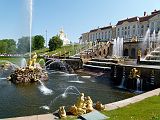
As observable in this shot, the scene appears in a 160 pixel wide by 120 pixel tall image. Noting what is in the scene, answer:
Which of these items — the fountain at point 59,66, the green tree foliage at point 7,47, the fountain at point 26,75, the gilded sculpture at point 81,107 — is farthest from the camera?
the green tree foliage at point 7,47

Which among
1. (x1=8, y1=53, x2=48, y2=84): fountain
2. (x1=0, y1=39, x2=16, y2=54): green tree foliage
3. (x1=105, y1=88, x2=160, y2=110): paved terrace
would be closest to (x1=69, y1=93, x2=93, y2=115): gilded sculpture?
(x1=105, y1=88, x2=160, y2=110): paved terrace

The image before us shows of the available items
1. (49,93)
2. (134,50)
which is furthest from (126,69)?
(134,50)

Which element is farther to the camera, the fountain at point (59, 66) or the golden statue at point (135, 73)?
the fountain at point (59, 66)

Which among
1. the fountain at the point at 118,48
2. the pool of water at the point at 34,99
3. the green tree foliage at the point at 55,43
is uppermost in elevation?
the green tree foliage at the point at 55,43

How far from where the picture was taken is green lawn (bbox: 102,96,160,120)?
449 inches

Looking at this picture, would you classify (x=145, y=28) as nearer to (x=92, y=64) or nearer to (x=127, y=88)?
(x=92, y=64)

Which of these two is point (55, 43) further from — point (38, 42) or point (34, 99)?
point (34, 99)

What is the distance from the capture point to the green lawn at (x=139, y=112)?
1141 centimetres

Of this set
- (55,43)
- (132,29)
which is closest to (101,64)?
(132,29)

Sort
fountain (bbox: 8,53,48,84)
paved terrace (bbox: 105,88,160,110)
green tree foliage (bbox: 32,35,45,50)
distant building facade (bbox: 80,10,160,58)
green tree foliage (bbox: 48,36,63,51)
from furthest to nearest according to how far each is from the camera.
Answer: green tree foliage (bbox: 32,35,45,50) → green tree foliage (bbox: 48,36,63,51) → distant building facade (bbox: 80,10,160,58) → fountain (bbox: 8,53,48,84) → paved terrace (bbox: 105,88,160,110)

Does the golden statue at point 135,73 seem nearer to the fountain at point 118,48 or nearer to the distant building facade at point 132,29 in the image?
the distant building facade at point 132,29

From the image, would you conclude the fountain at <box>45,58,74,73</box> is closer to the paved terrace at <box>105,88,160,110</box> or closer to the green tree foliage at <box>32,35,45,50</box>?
the paved terrace at <box>105,88,160,110</box>

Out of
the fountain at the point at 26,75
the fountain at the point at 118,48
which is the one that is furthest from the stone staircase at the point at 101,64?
the fountain at the point at 118,48

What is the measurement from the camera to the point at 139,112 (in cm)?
1226
